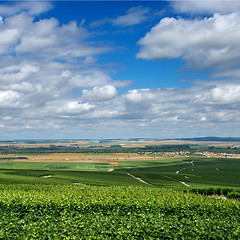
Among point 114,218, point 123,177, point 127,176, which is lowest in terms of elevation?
point 127,176

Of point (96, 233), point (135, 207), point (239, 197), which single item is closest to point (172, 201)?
point (135, 207)

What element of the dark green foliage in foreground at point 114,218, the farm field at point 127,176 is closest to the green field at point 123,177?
the farm field at point 127,176

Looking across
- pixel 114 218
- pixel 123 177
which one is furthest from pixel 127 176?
pixel 114 218

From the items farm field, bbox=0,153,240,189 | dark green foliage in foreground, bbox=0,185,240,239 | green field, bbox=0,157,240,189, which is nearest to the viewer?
dark green foliage in foreground, bbox=0,185,240,239

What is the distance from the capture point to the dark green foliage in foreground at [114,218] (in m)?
17.5

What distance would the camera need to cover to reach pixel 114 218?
846 inches

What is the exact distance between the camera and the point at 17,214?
22.6 metres

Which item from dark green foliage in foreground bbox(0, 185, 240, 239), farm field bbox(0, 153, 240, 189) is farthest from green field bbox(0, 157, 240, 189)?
dark green foliage in foreground bbox(0, 185, 240, 239)

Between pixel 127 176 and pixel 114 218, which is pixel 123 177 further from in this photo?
pixel 114 218

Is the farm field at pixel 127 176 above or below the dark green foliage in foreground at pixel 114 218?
below

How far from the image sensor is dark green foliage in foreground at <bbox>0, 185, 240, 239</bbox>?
17547 millimetres

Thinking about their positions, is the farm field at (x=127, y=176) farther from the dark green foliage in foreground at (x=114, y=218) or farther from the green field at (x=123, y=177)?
the dark green foliage in foreground at (x=114, y=218)

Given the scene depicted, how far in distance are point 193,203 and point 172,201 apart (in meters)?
2.58

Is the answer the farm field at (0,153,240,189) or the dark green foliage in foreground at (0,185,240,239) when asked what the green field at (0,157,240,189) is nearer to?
the farm field at (0,153,240,189)
